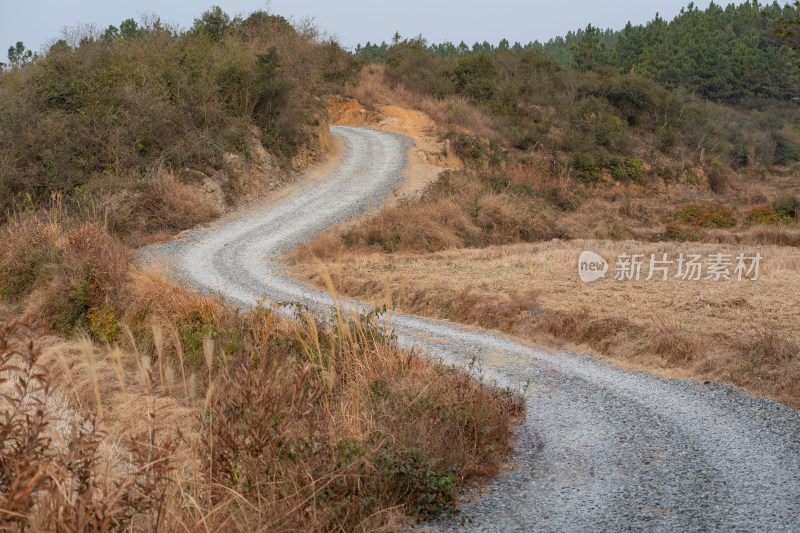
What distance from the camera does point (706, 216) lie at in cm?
2630

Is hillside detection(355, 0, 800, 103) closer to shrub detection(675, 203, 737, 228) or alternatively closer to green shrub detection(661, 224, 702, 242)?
shrub detection(675, 203, 737, 228)

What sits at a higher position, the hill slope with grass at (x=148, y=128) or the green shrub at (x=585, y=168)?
the hill slope with grass at (x=148, y=128)

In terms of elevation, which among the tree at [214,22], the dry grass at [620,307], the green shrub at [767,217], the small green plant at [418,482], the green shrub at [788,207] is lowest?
the green shrub at [767,217]

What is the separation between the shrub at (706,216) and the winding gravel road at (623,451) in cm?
1843

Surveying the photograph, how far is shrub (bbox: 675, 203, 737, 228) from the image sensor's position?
84.2 ft

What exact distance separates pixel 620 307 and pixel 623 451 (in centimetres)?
518

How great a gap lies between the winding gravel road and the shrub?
18434 millimetres

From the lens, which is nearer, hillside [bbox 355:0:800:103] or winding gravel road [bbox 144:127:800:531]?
winding gravel road [bbox 144:127:800:531]

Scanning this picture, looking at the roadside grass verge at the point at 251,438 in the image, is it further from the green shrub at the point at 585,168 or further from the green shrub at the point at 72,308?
the green shrub at the point at 585,168

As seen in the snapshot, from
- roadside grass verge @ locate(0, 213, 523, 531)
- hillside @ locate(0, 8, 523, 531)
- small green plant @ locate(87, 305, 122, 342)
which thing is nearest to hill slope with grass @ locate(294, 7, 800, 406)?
roadside grass verge @ locate(0, 213, 523, 531)

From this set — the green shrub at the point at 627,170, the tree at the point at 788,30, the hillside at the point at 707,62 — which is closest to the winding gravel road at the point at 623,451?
the tree at the point at 788,30

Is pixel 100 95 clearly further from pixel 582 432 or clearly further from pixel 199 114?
pixel 582 432

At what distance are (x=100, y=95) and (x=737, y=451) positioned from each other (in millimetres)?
21049

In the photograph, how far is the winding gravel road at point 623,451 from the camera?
15.7ft
